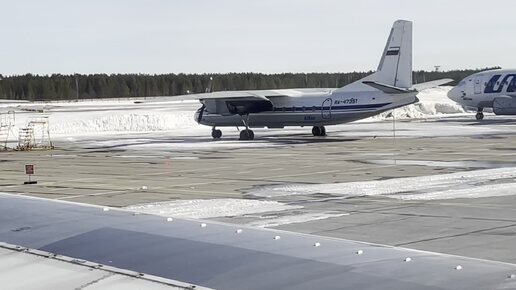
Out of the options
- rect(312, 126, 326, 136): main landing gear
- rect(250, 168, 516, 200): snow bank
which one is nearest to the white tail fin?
rect(312, 126, 326, 136): main landing gear

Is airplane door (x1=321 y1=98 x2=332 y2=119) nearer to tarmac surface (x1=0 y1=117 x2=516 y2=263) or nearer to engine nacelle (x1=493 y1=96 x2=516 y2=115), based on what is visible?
tarmac surface (x1=0 y1=117 x2=516 y2=263)

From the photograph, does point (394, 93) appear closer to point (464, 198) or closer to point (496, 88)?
point (496, 88)

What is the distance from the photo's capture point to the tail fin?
160 ft

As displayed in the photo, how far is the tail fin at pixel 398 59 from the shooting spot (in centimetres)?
4878

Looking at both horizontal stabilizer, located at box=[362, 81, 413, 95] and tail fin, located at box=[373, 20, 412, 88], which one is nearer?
horizontal stabilizer, located at box=[362, 81, 413, 95]

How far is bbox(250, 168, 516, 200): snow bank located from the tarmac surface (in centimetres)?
67

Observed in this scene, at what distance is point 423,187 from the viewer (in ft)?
69.5

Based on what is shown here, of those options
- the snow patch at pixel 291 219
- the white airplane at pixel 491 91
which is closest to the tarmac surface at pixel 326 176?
the snow patch at pixel 291 219

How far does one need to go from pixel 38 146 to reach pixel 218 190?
28.6 metres

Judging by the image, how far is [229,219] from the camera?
53.6ft

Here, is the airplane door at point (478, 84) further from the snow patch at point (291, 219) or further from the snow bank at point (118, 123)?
the snow patch at point (291, 219)

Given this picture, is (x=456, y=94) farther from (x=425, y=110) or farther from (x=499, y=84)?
(x=425, y=110)

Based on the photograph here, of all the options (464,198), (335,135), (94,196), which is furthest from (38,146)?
(464,198)

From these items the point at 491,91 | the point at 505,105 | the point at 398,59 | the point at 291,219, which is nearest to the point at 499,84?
the point at 491,91
